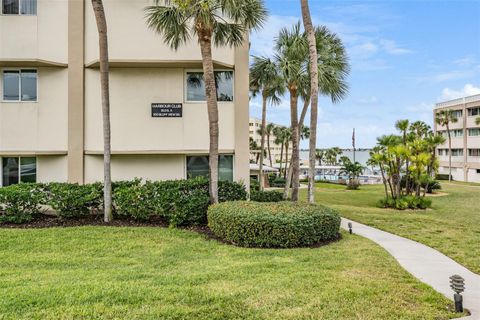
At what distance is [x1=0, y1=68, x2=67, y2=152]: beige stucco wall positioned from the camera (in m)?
12.9

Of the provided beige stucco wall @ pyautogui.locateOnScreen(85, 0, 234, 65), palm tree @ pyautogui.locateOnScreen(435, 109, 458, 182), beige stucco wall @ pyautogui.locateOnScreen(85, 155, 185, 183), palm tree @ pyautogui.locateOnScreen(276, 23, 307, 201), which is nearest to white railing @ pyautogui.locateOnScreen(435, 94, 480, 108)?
palm tree @ pyautogui.locateOnScreen(435, 109, 458, 182)

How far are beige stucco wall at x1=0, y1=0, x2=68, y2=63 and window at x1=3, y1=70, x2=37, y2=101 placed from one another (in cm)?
66

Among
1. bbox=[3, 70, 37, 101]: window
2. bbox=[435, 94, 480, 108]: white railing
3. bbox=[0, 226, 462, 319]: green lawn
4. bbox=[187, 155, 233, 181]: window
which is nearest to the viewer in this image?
bbox=[0, 226, 462, 319]: green lawn

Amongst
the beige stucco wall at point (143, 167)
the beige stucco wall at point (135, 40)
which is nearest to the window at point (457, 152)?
the beige stucco wall at point (135, 40)

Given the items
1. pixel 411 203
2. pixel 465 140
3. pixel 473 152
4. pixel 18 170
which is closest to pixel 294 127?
pixel 411 203

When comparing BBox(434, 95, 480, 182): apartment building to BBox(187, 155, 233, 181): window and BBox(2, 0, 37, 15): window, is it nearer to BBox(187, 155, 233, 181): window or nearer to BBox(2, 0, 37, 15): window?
BBox(187, 155, 233, 181): window

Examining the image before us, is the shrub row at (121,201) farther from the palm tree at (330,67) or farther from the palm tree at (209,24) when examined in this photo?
the palm tree at (330,67)

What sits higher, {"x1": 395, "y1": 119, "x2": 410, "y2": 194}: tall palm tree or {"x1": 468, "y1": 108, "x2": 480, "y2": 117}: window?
{"x1": 468, "y1": 108, "x2": 480, "y2": 117}: window

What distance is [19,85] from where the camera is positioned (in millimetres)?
13086

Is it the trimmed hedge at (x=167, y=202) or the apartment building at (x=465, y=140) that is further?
the apartment building at (x=465, y=140)

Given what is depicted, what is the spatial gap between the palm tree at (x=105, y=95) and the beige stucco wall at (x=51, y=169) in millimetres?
3260

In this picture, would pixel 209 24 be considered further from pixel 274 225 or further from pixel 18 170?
pixel 18 170

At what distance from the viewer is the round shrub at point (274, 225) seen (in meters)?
8.76

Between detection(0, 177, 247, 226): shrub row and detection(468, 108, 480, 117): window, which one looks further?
detection(468, 108, 480, 117): window
